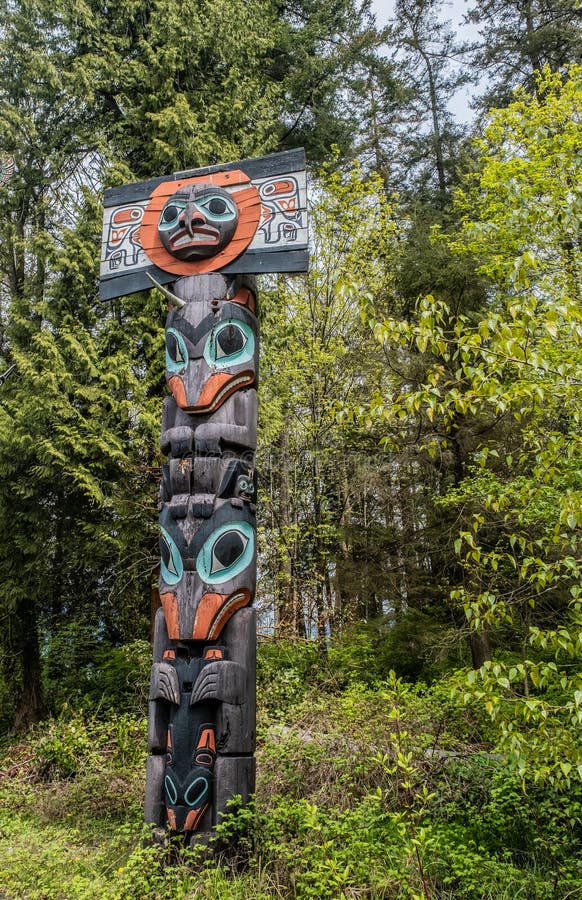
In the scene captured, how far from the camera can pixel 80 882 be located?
4113mm

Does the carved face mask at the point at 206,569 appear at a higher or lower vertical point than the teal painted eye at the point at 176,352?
lower

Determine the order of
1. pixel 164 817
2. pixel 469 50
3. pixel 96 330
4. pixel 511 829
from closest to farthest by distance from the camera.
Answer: pixel 164 817 < pixel 511 829 < pixel 96 330 < pixel 469 50

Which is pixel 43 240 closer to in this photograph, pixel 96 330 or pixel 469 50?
pixel 96 330

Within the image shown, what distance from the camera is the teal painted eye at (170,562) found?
5.08 m

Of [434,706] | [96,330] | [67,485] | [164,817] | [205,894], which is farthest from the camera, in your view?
[96,330]

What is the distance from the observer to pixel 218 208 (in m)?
6.14

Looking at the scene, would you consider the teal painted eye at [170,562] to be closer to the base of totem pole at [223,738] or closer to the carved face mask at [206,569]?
the carved face mask at [206,569]

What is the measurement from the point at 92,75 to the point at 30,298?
3.56 meters

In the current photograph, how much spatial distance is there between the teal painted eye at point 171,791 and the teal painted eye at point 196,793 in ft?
0.29

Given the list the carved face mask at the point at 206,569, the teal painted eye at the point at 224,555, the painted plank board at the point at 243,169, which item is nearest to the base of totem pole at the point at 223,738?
the carved face mask at the point at 206,569

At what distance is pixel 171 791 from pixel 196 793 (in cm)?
19

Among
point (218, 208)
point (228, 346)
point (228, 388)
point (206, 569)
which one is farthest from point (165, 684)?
point (218, 208)

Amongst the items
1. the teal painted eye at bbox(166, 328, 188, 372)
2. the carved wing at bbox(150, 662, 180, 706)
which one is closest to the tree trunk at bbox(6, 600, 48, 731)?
the carved wing at bbox(150, 662, 180, 706)

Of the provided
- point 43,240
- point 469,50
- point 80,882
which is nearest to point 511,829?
point 80,882
